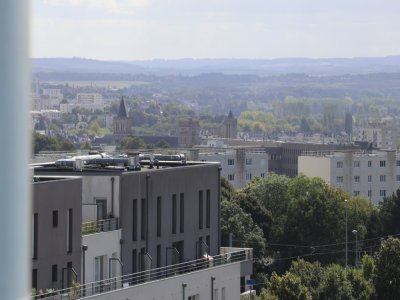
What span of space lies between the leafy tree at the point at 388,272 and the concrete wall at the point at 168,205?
23.4 ft

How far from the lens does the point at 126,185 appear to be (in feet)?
92.0

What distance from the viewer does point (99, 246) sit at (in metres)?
27.6

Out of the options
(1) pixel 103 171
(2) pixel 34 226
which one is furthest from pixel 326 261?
(2) pixel 34 226

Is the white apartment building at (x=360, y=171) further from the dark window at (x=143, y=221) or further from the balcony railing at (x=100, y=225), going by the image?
the balcony railing at (x=100, y=225)

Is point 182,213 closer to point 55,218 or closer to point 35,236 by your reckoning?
point 55,218

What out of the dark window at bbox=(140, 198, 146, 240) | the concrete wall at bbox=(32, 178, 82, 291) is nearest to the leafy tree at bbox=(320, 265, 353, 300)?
the dark window at bbox=(140, 198, 146, 240)

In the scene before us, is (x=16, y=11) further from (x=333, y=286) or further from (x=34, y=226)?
(x=333, y=286)

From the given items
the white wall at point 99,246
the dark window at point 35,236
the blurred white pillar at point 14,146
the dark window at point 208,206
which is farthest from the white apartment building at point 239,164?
the blurred white pillar at point 14,146

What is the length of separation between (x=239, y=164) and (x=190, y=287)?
97.4 meters

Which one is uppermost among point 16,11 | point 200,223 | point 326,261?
point 16,11

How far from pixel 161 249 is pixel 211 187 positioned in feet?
10.1

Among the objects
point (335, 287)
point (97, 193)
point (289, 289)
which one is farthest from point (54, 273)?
point (335, 287)

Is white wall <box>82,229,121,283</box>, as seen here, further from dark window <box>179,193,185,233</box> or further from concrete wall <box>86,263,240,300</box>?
dark window <box>179,193,185,233</box>

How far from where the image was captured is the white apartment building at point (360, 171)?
119438mm
